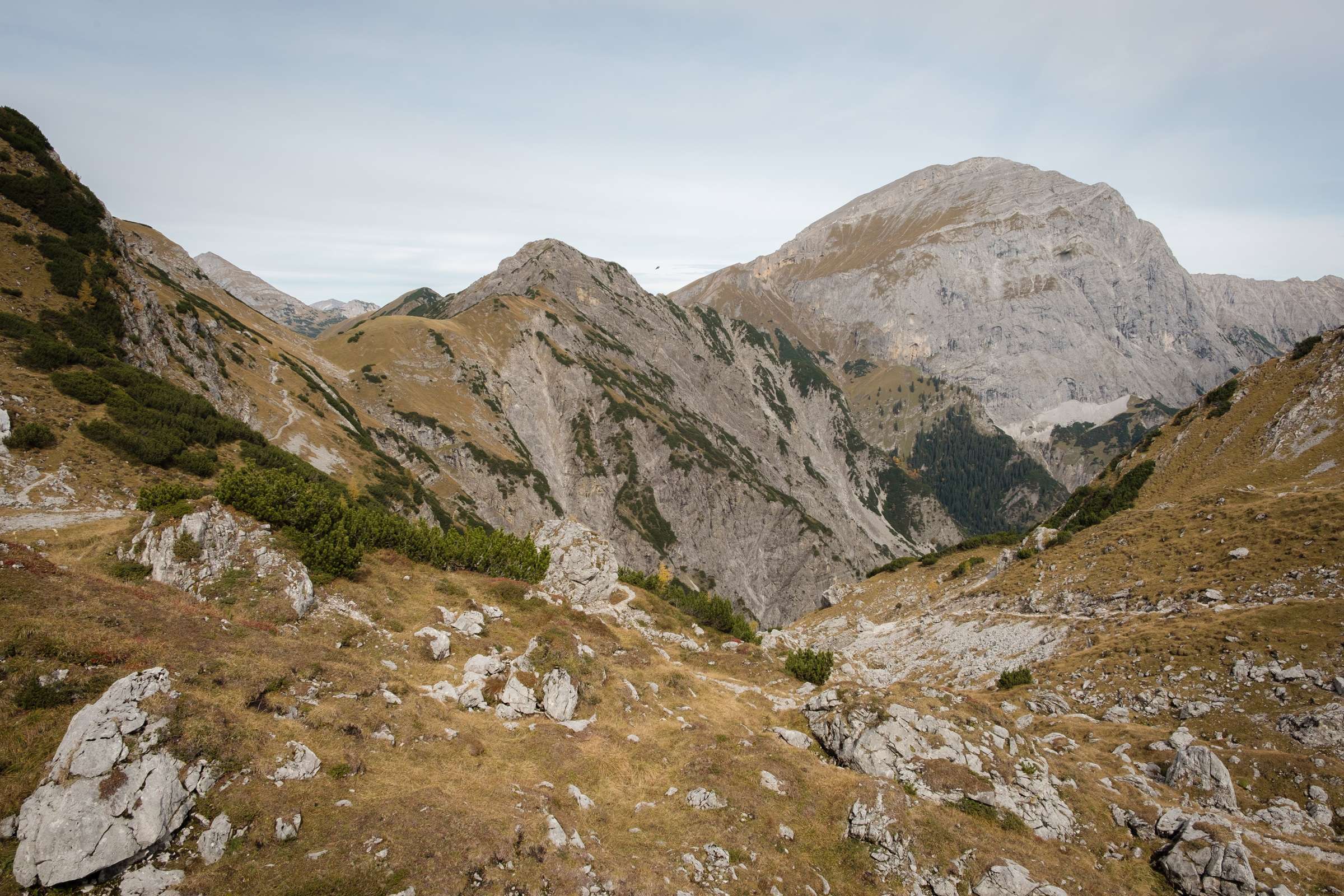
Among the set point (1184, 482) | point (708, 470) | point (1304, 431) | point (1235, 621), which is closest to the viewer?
point (1235, 621)

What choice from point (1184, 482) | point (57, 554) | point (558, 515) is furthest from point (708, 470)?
point (57, 554)

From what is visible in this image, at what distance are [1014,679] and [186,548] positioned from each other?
52227 millimetres

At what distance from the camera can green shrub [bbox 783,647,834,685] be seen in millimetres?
44438

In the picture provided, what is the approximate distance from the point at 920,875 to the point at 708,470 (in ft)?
573

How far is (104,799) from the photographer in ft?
45.4

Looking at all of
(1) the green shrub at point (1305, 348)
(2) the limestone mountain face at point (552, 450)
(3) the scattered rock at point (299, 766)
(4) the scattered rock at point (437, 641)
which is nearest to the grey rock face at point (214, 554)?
(4) the scattered rock at point (437, 641)

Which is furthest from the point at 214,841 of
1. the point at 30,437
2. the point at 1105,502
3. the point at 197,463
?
the point at 1105,502

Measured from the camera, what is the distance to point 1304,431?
5750 centimetres

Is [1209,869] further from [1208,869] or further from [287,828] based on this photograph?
[287,828]

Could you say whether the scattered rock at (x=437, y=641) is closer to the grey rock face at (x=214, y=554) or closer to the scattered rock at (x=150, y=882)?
the grey rock face at (x=214, y=554)

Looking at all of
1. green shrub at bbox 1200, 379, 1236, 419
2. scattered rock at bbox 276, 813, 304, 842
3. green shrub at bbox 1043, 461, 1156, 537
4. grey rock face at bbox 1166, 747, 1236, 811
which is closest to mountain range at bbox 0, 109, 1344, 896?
scattered rock at bbox 276, 813, 304, 842

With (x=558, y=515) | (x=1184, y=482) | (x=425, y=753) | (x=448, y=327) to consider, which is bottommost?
(x=558, y=515)

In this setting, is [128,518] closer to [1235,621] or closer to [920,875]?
[920,875]

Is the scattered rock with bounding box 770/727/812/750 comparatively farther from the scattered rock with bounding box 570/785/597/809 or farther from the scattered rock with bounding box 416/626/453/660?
the scattered rock with bounding box 416/626/453/660
